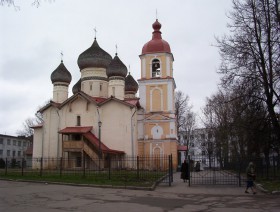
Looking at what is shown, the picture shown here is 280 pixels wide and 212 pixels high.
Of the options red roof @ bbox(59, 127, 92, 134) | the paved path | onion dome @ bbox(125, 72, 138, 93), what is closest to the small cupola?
red roof @ bbox(59, 127, 92, 134)

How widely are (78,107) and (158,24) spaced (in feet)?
43.8

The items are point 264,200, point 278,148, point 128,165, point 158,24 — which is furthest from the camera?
point 158,24

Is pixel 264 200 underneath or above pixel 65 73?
underneath

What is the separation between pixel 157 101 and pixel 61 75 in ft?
40.6

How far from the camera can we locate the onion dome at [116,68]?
131ft

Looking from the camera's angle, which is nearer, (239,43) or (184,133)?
(239,43)

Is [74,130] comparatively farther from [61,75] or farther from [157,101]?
[157,101]

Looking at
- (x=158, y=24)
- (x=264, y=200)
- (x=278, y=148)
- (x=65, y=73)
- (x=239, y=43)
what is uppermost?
(x=158, y=24)

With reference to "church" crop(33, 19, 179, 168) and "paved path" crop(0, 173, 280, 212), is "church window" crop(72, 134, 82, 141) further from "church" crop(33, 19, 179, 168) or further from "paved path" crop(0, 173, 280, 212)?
"paved path" crop(0, 173, 280, 212)

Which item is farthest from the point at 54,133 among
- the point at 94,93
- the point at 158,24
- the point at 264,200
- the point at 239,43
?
the point at 264,200

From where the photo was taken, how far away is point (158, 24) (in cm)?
4022

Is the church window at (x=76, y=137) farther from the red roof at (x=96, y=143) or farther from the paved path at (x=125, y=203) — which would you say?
the paved path at (x=125, y=203)

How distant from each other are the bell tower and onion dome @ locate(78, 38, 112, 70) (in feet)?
16.9

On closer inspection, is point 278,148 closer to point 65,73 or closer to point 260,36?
point 260,36
